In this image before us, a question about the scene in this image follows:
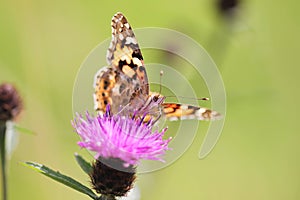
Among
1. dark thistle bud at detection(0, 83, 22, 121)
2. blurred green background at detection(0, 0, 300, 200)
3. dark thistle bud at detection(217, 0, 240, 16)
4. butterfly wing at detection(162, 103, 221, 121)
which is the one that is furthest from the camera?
blurred green background at detection(0, 0, 300, 200)

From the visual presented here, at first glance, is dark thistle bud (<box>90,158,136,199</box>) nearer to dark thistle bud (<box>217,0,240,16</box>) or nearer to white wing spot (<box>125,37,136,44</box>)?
white wing spot (<box>125,37,136,44</box>)

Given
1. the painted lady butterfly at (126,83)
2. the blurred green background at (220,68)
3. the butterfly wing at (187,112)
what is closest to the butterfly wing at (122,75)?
the painted lady butterfly at (126,83)

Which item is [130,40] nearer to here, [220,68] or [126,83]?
[126,83]

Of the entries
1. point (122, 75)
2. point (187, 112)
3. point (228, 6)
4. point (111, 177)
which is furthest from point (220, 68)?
point (111, 177)

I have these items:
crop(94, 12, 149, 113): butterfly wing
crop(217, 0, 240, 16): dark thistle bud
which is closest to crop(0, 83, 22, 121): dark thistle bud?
crop(94, 12, 149, 113): butterfly wing

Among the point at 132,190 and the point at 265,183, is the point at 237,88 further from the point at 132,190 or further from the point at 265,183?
the point at 132,190

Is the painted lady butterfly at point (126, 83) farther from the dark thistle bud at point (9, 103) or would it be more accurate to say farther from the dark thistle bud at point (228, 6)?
the dark thistle bud at point (228, 6)

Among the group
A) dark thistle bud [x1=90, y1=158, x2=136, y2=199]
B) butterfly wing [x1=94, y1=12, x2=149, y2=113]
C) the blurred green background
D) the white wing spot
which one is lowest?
dark thistle bud [x1=90, y1=158, x2=136, y2=199]
